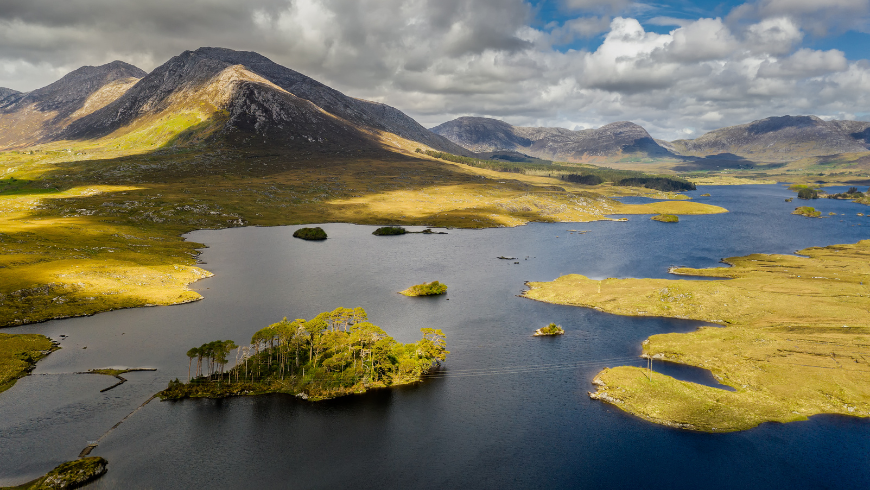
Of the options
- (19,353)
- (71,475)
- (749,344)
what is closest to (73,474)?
(71,475)

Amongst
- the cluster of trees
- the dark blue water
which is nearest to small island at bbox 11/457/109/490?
the dark blue water

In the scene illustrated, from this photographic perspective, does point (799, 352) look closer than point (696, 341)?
Yes

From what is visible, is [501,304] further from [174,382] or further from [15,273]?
[15,273]

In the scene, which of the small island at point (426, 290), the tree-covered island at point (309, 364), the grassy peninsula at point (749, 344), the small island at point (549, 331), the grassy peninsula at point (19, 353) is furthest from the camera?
the small island at point (426, 290)

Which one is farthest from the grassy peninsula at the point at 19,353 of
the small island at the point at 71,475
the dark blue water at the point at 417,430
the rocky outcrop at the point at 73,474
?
the rocky outcrop at the point at 73,474

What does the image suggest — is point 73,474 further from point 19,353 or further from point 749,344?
point 749,344

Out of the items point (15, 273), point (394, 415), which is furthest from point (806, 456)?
point (15, 273)

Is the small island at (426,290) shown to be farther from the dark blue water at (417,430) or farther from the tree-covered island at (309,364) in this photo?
the tree-covered island at (309,364)
